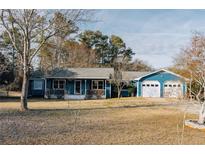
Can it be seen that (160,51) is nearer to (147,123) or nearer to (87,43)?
(87,43)

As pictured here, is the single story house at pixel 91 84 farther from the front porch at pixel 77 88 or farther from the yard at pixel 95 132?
the yard at pixel 95 132

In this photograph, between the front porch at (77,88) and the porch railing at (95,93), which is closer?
the front porch at (77,88)

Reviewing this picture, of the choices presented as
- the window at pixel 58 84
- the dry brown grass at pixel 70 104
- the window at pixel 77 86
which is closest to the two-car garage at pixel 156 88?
the window at pixel 77 86

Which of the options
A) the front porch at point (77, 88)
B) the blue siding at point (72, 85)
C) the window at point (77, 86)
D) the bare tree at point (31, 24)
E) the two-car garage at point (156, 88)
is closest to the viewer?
the bare tree at point (31, 24)

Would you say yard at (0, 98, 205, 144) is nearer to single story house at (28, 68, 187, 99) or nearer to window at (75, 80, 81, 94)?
single story house at (28, 68, 187, 99)

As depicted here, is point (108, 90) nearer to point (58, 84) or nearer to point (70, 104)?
point (58, 84)

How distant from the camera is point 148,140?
949cm

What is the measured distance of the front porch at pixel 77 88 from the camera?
29953mm

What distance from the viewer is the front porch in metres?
30.0

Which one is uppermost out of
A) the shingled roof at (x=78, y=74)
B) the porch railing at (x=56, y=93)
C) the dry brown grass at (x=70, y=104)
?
the shingled roof at (x=78, y=74)

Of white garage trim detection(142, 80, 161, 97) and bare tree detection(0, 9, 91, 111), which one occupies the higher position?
bare tree detection(0, 9, 91, 111)

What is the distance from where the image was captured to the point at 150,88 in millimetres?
31625

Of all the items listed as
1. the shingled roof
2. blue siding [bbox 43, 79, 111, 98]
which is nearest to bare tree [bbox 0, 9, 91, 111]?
the shingled roof

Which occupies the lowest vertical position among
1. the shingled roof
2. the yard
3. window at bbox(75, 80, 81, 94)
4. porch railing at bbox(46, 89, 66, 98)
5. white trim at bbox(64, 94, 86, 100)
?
the yard
